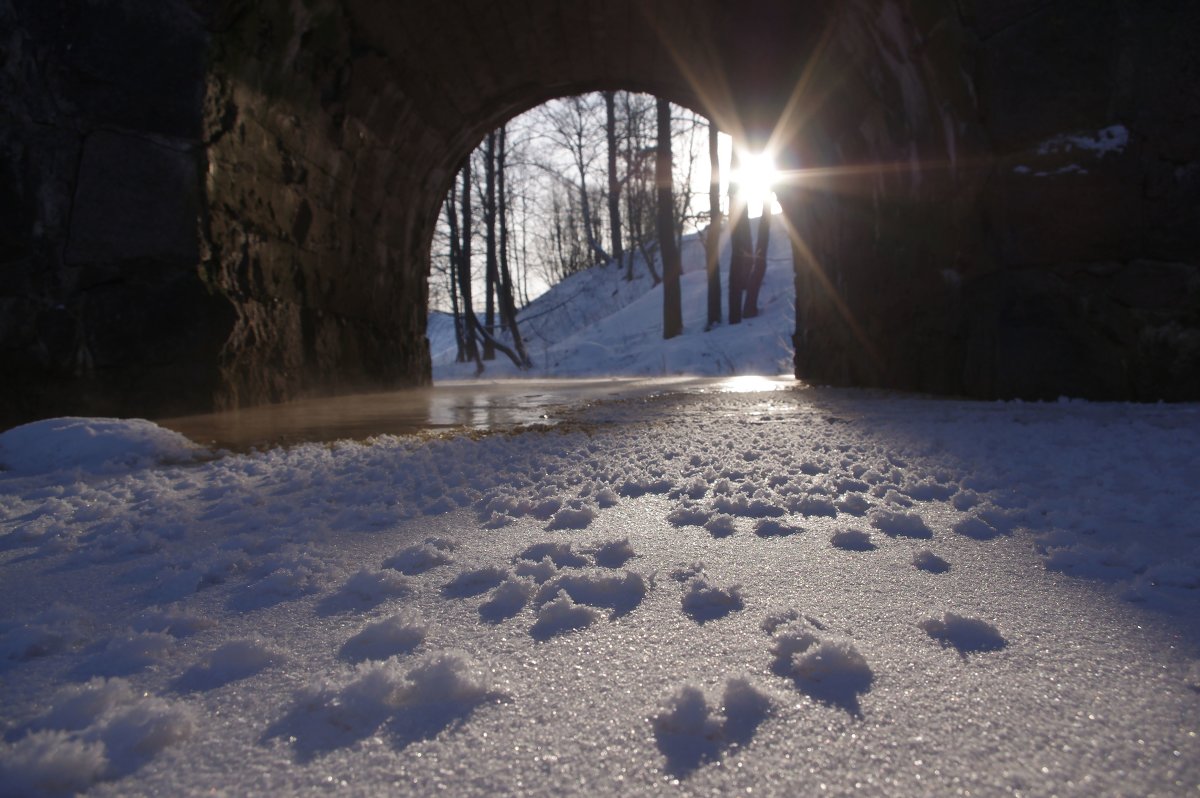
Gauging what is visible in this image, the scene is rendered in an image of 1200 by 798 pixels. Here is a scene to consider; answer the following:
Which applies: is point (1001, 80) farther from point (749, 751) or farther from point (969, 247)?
point (749, 751)

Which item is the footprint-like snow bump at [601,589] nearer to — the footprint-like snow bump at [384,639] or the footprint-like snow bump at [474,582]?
the footprint-like snow bump at [474,582]

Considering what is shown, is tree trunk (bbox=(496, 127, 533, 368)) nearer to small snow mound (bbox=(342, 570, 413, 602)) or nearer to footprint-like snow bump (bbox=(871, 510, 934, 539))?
footprint-like snow bump (bbox=(871, 510, 934, 539))

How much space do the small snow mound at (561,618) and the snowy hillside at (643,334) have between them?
10303 mm

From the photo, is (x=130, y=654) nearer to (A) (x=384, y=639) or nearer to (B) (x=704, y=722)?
(A) (x=384, y=639)

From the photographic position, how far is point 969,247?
3807mm

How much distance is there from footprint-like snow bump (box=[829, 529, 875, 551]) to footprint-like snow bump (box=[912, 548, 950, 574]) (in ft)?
0.33

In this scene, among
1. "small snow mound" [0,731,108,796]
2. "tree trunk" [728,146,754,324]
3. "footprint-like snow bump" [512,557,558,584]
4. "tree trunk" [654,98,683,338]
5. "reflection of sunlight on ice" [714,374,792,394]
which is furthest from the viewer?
"tree trunk" [728,146,754,324]

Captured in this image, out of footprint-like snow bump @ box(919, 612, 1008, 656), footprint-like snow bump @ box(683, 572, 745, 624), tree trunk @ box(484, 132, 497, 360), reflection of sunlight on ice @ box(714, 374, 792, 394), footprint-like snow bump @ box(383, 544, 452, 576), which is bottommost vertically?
reflection of sunlight on ice @ box(714, 374, 792, 394)

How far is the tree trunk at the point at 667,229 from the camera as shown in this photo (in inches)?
639

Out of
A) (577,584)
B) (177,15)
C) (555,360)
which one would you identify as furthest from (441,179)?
(555,360)

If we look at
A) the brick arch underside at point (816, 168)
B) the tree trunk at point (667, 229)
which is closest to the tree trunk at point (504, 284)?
the tree trunk at point (667, 229)

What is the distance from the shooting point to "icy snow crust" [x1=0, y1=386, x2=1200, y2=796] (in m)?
0.75

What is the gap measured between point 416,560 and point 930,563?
99 cm

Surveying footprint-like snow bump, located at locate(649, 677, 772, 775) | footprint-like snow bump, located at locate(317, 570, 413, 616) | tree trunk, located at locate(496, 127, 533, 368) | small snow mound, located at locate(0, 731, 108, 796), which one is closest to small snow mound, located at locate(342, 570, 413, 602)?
footprint-like snow bump, located at locate(317, 570, 413, 616)
